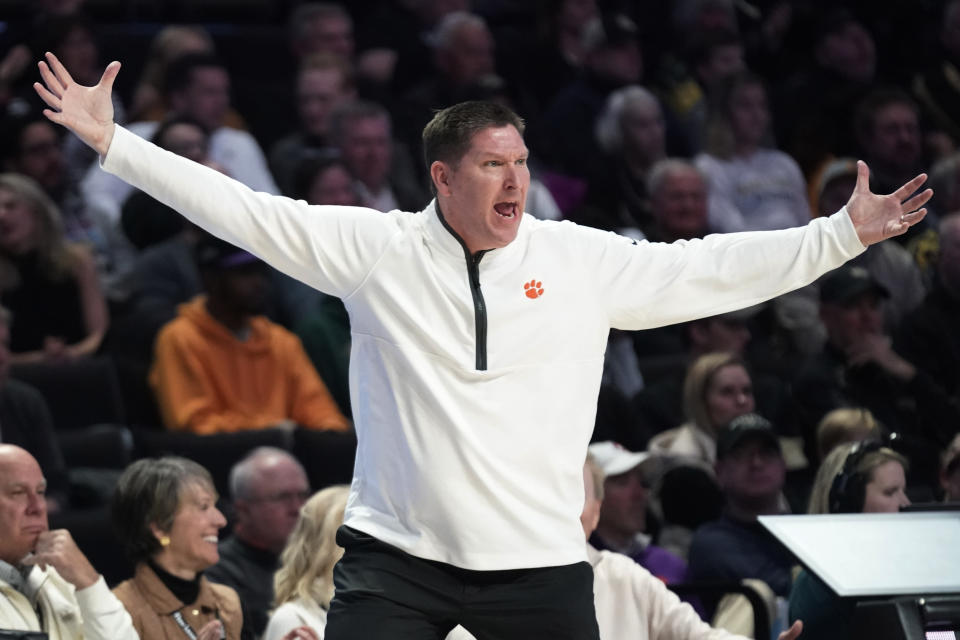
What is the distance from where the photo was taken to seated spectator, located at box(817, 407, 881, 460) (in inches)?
254

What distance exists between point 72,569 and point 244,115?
17.7 feet

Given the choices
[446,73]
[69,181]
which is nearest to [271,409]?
[69,181]

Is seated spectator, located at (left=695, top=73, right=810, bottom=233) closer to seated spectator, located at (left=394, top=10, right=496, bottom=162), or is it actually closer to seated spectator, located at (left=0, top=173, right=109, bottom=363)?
seated spectator, located at (left=394, top=10, right=496, bottom=162)

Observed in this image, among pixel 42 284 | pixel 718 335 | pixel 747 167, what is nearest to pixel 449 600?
pixel 42 284

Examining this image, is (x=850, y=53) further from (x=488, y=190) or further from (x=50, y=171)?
(x=488, y=190)

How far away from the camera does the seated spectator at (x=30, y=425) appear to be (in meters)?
6.04

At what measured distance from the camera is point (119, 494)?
4.75 meters

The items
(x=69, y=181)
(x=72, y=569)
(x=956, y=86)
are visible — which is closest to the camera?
(x=72, y=569)

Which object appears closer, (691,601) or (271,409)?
(691,601)

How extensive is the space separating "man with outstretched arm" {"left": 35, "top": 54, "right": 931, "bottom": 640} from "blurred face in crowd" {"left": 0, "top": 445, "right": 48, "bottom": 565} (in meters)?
1.17

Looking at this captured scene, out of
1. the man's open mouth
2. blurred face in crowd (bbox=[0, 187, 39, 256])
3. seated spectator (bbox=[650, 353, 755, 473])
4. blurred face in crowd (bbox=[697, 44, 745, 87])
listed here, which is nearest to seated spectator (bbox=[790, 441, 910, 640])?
seated spectator (bbox=[650, 353, 755, 473])

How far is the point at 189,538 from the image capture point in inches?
184

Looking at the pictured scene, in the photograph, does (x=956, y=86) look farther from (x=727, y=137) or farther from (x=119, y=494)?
(x=119, y=494)

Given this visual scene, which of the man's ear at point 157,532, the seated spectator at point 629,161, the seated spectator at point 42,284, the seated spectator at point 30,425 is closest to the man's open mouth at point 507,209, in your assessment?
the man's ear at point 157,532
